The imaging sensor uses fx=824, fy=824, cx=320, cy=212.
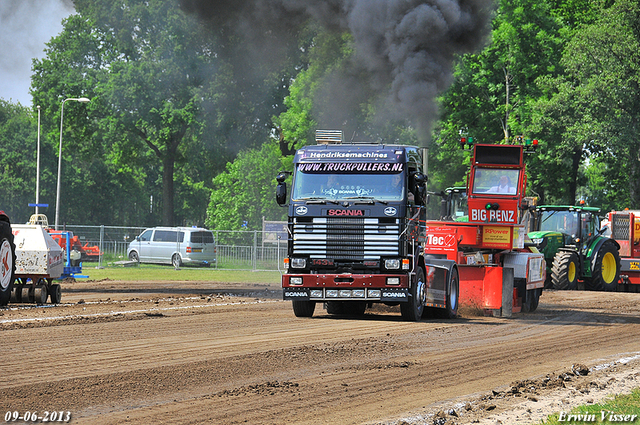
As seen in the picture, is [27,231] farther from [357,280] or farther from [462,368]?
[462,368]

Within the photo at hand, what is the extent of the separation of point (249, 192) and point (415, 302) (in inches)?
1952

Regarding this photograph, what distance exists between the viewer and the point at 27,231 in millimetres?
17719

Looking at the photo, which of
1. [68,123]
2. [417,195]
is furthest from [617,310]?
[68,123]

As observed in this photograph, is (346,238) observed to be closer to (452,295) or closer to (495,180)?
(452,295)

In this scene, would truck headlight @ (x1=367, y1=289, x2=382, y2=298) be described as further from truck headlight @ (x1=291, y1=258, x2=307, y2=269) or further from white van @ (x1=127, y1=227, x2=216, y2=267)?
white van @ (x1=127, y1=227, x2=216, y2=267)

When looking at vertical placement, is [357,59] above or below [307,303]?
above

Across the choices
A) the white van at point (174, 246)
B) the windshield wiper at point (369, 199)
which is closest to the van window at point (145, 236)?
the white van at point (174, 246)

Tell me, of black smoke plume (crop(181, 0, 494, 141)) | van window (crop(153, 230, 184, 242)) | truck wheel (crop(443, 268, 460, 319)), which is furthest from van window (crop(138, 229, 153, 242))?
truck wheel (crop(443, 268, 460, 319))

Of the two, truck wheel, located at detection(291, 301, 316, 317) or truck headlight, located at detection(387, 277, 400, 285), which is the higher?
truck headlight, located at detection(387, 277, 400, 285)

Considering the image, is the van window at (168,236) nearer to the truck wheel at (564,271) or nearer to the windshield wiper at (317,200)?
the truck wheel at (564,271)

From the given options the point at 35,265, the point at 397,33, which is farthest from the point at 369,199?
the point at 397,33

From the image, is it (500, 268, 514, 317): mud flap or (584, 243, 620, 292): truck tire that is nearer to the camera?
(500, 268, 514, 317): mud flap

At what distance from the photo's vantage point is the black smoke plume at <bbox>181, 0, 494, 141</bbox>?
2278cm

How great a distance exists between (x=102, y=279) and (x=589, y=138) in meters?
22.8
